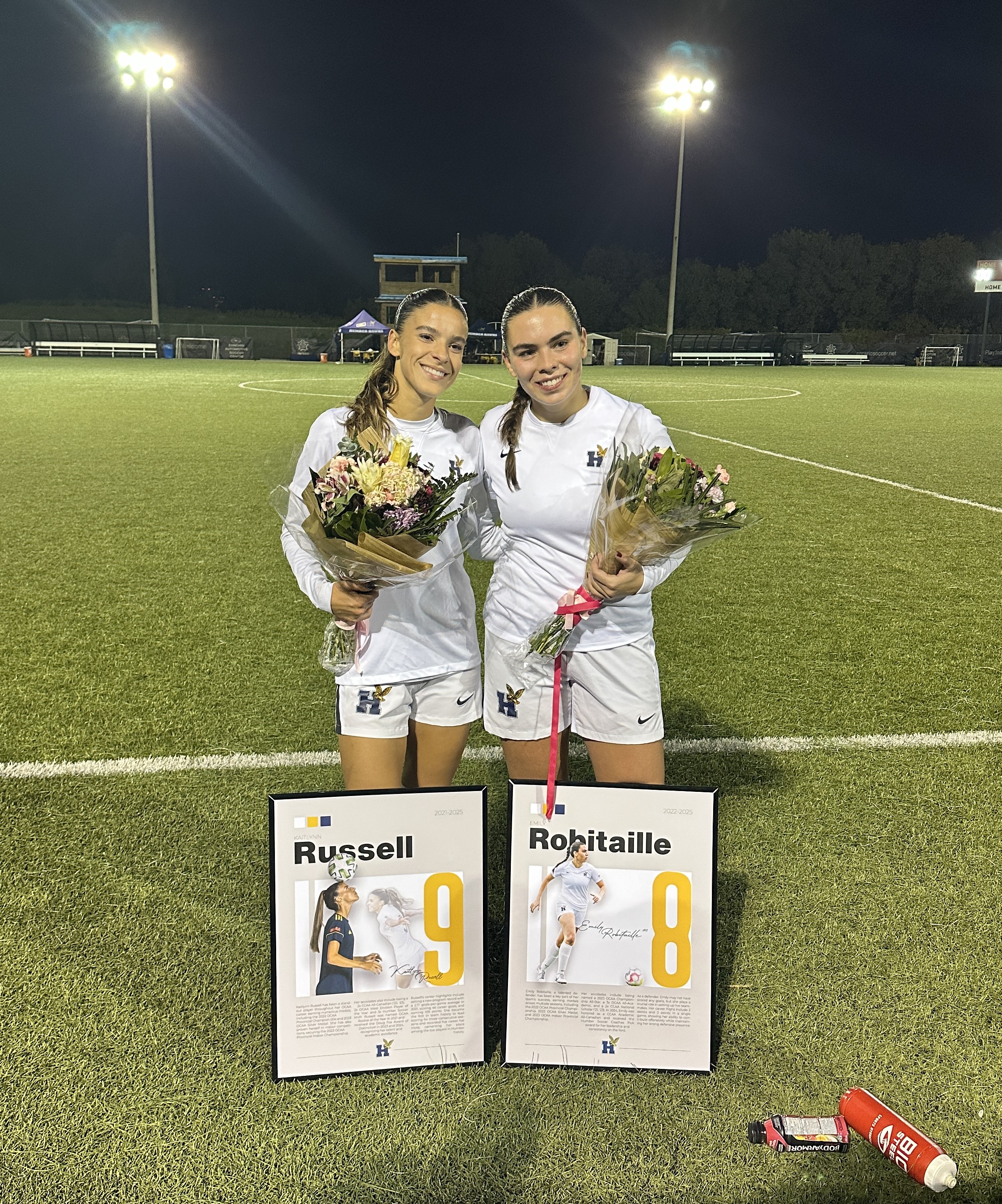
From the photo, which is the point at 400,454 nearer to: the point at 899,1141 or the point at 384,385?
the point at 384,385

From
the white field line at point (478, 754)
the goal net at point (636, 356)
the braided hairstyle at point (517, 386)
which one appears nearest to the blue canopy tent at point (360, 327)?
the goal net at point (636, 356)

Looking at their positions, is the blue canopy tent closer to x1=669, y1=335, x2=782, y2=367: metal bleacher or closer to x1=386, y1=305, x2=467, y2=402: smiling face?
x1=669, y1=335, x2=782, y2=367: metal bleacher

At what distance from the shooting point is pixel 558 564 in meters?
2.69

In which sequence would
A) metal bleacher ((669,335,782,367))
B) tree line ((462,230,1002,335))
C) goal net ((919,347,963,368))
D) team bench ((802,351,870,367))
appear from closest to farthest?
1. metal bleacher ((669,335,782,367))
2. team bench ((802,351,870,367))
3. goal net ((919,347,963,368))
4. tree line ((462,230,1002,335))

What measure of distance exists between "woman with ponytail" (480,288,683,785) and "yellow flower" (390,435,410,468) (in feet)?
1.53

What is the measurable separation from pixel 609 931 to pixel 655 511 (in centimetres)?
102

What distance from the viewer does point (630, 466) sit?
238 cm

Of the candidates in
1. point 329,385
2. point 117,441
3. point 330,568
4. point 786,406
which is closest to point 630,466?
point 330,568

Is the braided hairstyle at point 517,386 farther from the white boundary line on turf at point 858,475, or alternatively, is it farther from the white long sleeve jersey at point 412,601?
the white boundary line on turf at point 858,475

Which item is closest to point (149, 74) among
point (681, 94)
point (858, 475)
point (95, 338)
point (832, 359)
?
point (95, 338)

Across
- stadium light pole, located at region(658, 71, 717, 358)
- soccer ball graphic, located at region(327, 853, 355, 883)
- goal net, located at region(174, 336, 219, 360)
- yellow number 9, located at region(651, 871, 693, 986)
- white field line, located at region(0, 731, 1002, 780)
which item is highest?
stadium light pole, located at region(658, 71, 717, 358)

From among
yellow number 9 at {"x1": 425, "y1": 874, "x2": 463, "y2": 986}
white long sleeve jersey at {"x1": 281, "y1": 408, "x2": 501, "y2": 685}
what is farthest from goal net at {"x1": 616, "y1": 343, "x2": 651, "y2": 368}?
yellow number 9 at {"x1": 425, "y1": 874, "x2": 463, "y2": 986}

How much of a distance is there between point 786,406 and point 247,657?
1759cm

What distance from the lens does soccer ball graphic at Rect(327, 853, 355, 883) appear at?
237cm
